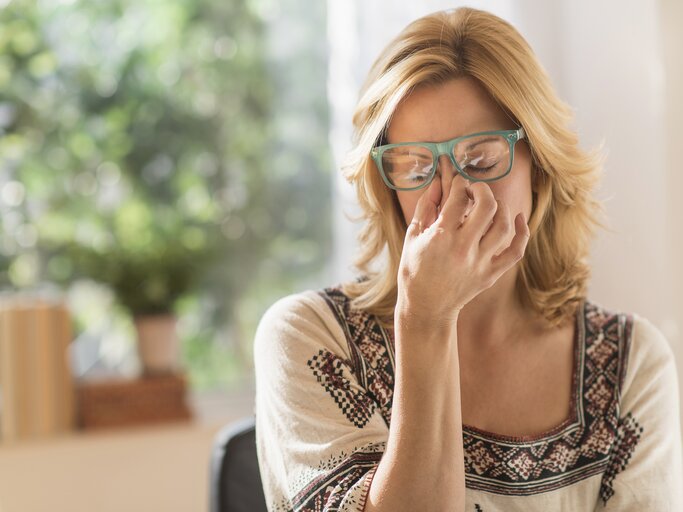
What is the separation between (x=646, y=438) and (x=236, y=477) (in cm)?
62

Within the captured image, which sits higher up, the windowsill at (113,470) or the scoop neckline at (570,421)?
the scoop neckline at (570,421)

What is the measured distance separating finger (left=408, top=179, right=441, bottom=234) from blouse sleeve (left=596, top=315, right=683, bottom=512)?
43 cm

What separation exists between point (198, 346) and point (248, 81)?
0.83 m

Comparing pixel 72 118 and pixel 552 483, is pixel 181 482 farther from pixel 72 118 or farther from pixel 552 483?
pixel 552 483

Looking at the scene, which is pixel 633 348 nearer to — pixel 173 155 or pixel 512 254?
pixel 512 254

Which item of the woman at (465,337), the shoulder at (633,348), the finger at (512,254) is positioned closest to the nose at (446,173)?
the woman at (465,337)

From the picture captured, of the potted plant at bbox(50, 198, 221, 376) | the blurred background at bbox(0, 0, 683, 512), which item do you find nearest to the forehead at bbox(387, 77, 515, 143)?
the blurred background at bbox(0, 0, 683, 512)

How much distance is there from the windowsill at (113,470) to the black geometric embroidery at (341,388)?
1.30m

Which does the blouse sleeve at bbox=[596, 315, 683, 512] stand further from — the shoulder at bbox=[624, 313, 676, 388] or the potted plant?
the potted plant

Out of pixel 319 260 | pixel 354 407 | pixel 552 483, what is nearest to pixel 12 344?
pixel 319 260

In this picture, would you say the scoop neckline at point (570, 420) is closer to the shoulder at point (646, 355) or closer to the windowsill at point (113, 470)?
the shoulder at point (646, 355)

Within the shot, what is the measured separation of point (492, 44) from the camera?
4.01ft

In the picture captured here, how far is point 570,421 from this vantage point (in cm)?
129

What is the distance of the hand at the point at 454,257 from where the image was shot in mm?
1058
